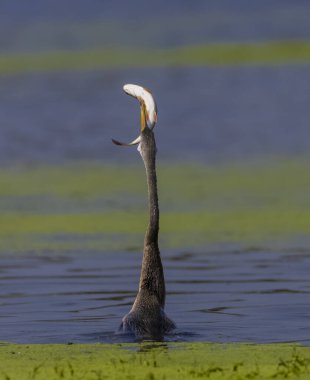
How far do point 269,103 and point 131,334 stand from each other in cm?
1889

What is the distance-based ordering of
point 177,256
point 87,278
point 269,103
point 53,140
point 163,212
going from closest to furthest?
point 87,278 → point 177,256 → point 163,212 → point 53,140 → point 269,103

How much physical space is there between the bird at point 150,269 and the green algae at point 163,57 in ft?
77.0

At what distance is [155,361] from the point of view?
28.3 feet

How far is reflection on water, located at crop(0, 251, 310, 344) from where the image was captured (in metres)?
10.2

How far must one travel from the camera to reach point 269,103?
28312 millimetres

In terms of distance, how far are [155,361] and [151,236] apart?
1483 mm

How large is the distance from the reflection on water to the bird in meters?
0.13

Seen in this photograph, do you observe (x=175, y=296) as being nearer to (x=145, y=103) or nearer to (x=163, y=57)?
(x=145, y=103)

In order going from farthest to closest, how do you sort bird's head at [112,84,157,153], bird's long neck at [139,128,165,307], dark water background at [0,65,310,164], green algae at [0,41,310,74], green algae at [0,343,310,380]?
green algae at [0,41,310,74]
dark water background at [0,65,310,164]
bird's long neck at [139,128,165,307]
bird's head at [112,84,157,153]
green algae at [0,343,310,380]

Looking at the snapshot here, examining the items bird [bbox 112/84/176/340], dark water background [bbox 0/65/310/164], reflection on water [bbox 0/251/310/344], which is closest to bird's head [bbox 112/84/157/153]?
bird [bbox 112/84/176/340]

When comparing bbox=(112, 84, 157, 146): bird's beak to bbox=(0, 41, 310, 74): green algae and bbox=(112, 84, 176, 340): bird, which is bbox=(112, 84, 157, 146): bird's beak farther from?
bbox=(0, 41, 310, 74): green algae

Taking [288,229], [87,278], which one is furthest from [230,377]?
[288,229]

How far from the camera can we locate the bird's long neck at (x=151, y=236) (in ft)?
32.5

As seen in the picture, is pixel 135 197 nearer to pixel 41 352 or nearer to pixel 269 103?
pixel 41 352
